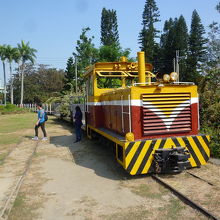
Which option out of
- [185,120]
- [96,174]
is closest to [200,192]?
[185,120]

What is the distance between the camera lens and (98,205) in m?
4.55

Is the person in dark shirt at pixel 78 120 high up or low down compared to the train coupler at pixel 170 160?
up

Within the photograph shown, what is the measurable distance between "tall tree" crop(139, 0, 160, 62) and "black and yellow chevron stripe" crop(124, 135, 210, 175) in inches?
1840

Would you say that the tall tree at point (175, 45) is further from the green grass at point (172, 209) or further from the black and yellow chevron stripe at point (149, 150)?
the green grass at point (172, 209)

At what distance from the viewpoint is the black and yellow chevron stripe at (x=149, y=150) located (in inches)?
221

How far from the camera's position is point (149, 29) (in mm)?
50438

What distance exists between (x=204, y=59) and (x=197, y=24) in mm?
6780

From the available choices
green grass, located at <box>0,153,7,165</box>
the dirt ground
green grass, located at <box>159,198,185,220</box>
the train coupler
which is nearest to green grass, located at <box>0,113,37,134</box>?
green grass, located at <box>0,153,7,165</box>

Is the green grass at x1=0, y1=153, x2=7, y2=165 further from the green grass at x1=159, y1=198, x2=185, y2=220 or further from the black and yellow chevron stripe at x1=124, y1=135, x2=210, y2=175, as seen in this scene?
the green grass at x1=159, y1=198, x2=185, y2=220

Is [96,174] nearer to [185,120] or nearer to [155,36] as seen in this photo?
[185,120]

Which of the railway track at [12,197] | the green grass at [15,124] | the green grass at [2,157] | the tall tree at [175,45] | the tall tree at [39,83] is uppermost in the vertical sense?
the tall tree at [175,45]

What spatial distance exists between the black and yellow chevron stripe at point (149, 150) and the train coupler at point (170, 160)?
129mm

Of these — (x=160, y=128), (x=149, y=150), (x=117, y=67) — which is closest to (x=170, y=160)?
(x=149, y=150)

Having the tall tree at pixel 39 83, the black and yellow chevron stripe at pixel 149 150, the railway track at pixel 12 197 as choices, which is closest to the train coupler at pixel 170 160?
the black and yellow chevron stripe at pixel 149 150
